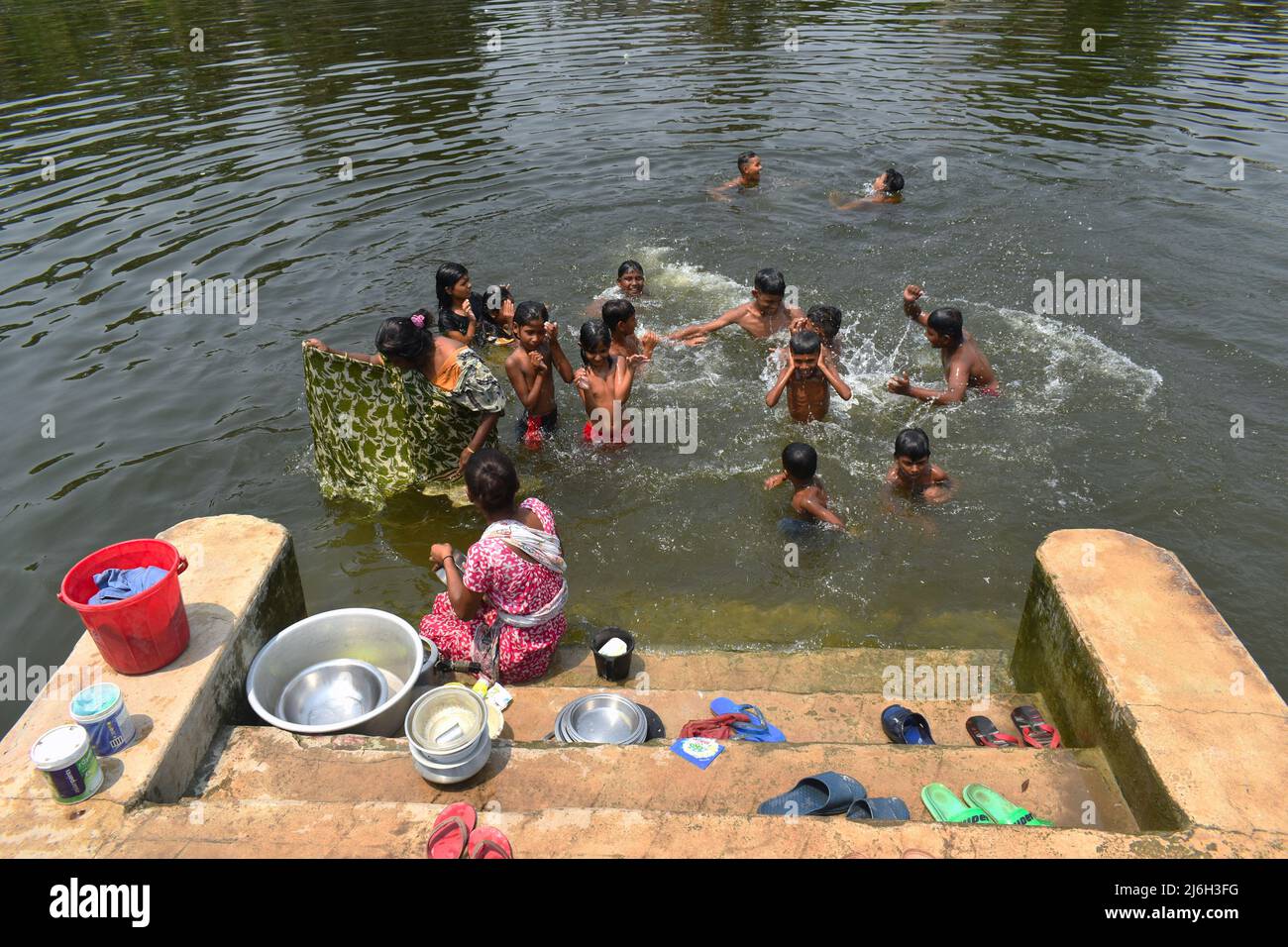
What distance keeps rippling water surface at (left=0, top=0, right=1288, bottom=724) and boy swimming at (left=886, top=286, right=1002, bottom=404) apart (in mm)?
266

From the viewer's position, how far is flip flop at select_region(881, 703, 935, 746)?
466cm

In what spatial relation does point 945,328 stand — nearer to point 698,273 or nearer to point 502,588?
point 698,273

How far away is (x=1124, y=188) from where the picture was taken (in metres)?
12.9

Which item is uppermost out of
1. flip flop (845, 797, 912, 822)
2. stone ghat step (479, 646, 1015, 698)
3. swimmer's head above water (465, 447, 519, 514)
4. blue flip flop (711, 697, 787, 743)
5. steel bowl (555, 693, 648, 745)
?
swimmer's head above water (465, 447, 519, 514)

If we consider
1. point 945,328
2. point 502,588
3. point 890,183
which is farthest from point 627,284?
point 502,588

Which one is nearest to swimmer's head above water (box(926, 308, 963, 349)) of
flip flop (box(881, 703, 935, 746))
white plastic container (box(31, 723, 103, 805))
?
flip flop (box(881, 703, 935, 746))

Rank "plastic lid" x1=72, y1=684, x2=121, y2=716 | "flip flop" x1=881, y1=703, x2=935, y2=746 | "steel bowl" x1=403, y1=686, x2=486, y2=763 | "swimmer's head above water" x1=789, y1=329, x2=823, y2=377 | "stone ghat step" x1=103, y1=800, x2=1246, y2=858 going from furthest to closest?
1. "swimmer's head above water" x1=789, y1=329, x2=823, y2=377
2. "flip flop" x1=881, y1=703, x2=935, y2=746
3. "steel bowl" x1=403, y1=686, x2=486, y2=763
4. "plastic lid" x1=72, y1=684, x2=121, y2=716
5. "stone ghat step" x1=103, y1=800, x2=1246, y2=858

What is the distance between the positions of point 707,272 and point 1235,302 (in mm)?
6091

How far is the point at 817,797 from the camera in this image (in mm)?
3904

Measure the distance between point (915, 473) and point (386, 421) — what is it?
14.1 feet

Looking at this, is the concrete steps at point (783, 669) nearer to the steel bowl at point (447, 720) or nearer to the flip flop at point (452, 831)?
the steel bowl at point (447, 720)

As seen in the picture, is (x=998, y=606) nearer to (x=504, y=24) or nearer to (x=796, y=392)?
(x=796, y=392)

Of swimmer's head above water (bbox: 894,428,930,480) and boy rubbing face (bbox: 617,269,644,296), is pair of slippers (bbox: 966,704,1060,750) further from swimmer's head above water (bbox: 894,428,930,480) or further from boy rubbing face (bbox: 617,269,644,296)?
boy rubbing face (bbox: 617,269,644,296)

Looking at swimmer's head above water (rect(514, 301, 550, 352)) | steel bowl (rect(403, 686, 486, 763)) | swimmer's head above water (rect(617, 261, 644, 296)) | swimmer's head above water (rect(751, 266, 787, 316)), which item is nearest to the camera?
steel bowl (rect(403, 686, 486, 763))
